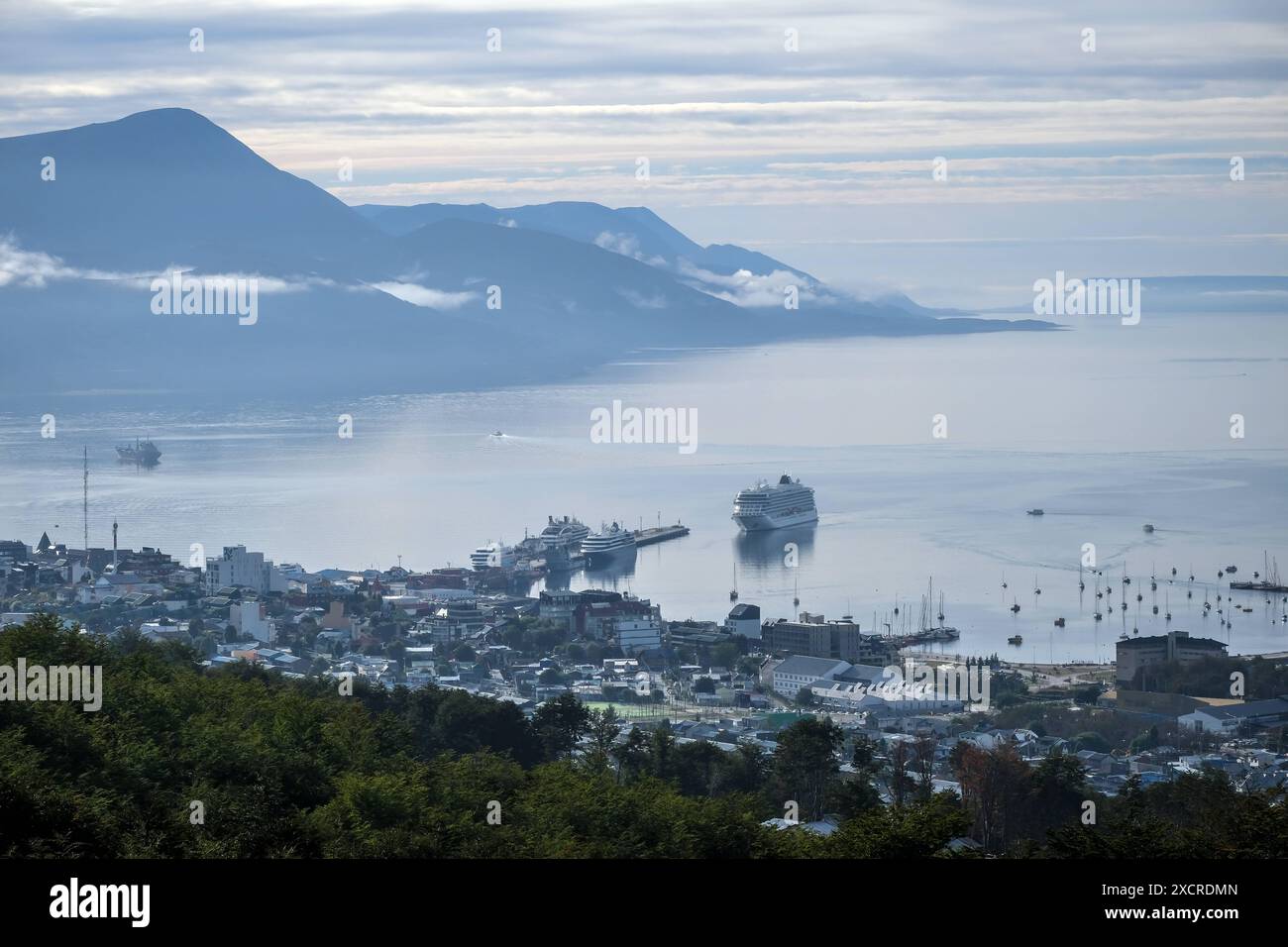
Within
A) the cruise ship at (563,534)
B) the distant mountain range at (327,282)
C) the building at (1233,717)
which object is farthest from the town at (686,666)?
the distant mountain range at (327,282)

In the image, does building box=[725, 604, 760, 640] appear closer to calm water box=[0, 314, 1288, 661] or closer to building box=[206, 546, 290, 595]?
calm water box=[0, 314, 1288, 661]

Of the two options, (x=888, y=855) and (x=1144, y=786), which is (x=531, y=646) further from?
(x=888, y=855)

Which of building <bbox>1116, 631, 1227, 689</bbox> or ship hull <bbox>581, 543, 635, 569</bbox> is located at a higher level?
ship hull <bbox>581, 543, 635, 569</bbox>

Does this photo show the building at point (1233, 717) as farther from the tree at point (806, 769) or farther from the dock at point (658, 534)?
the dock at point (658, 534)

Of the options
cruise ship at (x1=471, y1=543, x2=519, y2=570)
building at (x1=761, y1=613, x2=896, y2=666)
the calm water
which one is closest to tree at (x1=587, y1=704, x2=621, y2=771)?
building at (x1=761, y1=613, x2=896, y2=666)

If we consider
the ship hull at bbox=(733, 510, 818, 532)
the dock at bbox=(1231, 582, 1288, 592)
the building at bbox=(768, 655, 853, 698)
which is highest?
the ship hull at bbox=(733, 510, 818, 532)

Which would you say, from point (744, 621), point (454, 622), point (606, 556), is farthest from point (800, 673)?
point (606, 556)
